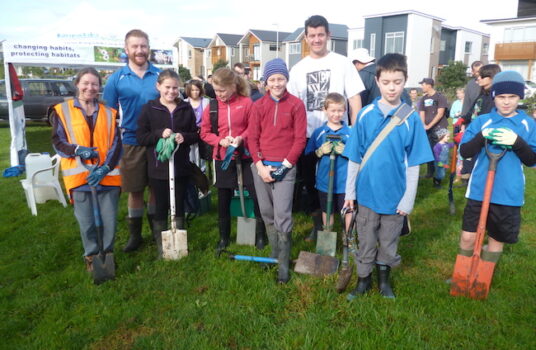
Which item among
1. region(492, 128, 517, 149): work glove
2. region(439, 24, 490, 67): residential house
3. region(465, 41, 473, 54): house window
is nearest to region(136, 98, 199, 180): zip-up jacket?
region(492, 128, 517, 149): work glove

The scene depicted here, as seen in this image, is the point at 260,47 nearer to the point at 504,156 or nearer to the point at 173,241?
the point at 173,241

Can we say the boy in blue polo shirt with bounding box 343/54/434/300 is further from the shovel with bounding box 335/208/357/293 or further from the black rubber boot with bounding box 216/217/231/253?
the black rubber boot with bounding box 216/217/231/253

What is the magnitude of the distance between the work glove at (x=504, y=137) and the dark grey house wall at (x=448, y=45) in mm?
47805

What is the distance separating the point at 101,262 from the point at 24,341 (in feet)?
3.18

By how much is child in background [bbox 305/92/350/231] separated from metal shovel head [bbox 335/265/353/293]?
0.85 m

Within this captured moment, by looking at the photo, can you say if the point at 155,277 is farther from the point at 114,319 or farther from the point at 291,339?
the point at 291,339

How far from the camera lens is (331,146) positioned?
4145mm

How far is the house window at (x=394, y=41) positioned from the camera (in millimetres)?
39781

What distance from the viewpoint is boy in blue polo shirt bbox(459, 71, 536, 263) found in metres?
3.15

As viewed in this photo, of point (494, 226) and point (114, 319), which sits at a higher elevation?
point (494, 226)

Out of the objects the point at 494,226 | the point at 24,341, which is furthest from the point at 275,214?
the point at 24,341

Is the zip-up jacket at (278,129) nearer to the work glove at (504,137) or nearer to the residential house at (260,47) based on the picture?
the work glove at (504,137)

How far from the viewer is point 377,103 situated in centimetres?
325

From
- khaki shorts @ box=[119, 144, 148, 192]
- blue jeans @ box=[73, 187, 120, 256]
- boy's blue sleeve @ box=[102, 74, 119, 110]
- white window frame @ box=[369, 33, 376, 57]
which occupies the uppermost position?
white window frame @ box=[369, 33, 376, 57]
